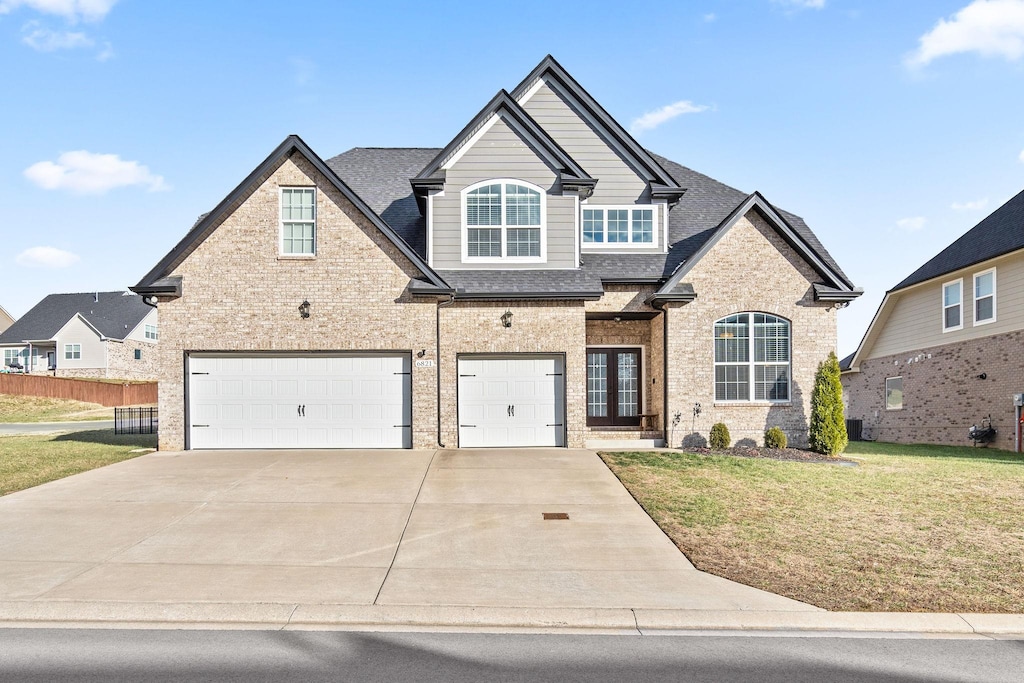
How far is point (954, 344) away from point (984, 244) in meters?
3.44

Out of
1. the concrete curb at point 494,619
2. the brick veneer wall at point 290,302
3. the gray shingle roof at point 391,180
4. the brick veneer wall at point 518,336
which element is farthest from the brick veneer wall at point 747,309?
the concrete curb at point 494,619

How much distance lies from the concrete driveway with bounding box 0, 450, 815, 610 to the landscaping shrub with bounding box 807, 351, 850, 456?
20.2 ft

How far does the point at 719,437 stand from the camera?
57.2 feet

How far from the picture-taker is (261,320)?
16875 mm

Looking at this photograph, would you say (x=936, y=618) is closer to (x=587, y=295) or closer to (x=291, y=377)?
(x=587, y=295)

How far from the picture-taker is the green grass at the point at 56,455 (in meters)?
13.9

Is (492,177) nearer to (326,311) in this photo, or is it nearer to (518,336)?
(518,336)

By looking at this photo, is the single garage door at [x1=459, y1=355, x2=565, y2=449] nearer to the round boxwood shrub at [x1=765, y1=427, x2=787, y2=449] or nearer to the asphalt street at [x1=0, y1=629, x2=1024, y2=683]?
the round boxwood shrub at [x1=765, y1=427, x2=787, y2=449]

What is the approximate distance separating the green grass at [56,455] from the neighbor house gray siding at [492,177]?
8.95m

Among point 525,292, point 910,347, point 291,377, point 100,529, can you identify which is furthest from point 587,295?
point 910,347

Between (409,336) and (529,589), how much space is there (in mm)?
10048

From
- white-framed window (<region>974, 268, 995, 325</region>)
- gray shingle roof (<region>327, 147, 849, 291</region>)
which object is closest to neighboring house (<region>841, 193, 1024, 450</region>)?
white-framed window (<region>974, 268, 995, 325</region>)

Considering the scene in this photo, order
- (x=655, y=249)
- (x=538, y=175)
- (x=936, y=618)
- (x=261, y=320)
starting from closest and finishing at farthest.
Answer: (x=936, y=618), (x=261, y=320), (x=538, y=175), (x=655, y=249)

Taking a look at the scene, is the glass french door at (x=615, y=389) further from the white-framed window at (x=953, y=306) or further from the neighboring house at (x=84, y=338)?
the neighboring house at (x=84, y=338)
